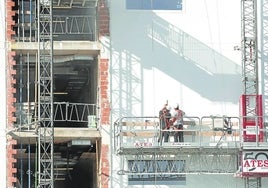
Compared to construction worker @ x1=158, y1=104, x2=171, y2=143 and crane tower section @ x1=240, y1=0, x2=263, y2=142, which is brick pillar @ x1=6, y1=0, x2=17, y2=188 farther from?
crane tower section @ x1=240, y1=0, x2=263, y2=142

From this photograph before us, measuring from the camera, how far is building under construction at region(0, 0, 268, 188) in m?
42.4

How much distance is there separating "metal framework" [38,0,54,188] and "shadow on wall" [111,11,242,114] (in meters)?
2.91

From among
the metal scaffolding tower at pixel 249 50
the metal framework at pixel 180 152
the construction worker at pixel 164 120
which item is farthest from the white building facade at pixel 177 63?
the construction worker at pixel 164 120

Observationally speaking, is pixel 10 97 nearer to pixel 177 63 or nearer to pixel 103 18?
pixel 103 18

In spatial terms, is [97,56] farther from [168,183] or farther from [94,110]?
[168,183]

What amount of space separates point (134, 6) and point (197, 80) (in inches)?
169

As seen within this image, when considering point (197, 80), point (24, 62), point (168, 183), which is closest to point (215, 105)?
point (197, 80)

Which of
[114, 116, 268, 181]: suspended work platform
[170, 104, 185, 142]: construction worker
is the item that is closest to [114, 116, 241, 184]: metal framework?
[114, 116, 268, 181]: suspended work platform

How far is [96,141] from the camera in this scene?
43.9 metres

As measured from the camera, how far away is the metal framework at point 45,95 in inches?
1644

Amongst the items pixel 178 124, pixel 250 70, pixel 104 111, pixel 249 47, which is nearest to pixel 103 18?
pixel 104 111

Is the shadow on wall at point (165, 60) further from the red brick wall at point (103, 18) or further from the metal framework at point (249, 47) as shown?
the metal framework at point (249, 47)

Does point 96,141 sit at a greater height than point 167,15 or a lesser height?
lesser

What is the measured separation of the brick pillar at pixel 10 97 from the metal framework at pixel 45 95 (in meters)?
1.16
